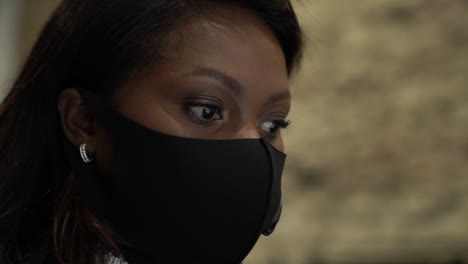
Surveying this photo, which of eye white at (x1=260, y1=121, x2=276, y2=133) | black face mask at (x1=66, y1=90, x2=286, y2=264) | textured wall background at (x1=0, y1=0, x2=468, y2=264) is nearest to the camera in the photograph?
black face mask at (x1=66, y1=90, x2=286, y2=264)

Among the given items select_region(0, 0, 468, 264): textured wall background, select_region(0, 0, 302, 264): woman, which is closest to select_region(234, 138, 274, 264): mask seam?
select_region(0, 0, 302, 264): woman

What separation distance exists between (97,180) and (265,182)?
0.28 meters

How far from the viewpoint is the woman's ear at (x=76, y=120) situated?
119 cm

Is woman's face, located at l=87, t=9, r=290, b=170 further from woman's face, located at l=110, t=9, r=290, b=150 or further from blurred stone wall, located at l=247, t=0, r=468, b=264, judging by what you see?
blurred stone wall, located at l=247, t=0, r=468, b=264

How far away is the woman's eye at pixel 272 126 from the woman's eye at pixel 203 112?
0.12 meters

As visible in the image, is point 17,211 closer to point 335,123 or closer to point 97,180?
point 97,180

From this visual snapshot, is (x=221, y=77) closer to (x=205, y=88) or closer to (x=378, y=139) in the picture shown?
(x=205, y=88)

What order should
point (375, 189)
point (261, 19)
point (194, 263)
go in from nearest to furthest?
point (194, 263), point (261, 19), point (375, 189)

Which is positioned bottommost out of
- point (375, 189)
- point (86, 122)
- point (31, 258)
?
point (375, 189)

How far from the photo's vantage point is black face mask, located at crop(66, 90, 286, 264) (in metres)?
1.09

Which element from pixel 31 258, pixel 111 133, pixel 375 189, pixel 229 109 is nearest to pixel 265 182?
pixel 229 109

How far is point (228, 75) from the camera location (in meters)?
1.12

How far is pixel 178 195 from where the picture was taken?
1.09m

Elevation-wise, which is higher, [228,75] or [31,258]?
[228,75]
